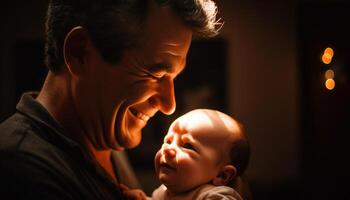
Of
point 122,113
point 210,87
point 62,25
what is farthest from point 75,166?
point 210,87

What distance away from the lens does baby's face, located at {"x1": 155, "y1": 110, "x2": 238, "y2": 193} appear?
4.37ft

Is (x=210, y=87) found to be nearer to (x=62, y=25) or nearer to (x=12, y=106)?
(x=12, y=106)

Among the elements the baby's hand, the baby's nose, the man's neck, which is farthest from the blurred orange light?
the man's neck

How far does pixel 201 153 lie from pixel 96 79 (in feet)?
1.34

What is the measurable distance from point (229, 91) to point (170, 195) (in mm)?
2156

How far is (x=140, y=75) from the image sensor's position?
4.40 ft

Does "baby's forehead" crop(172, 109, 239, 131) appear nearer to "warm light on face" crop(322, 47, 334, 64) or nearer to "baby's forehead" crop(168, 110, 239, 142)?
"baby's forehead" crop(168, 110, 239, 142)

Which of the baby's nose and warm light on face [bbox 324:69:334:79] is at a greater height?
warm light on face [bbox 324:69:334:79]

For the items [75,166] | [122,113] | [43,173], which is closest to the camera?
[43,173]

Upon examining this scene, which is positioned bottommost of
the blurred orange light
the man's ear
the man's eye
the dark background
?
the dark background

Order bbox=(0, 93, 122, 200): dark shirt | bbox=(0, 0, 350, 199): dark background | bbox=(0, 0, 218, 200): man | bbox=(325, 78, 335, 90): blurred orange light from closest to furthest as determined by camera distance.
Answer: bbox=(0, 93, 122, 200): dark shirt
bbox=(0, 0, 218, 200): man
bbox=(325, 78, 335, 90): blurred orange light
bbox=(0, 0, 350, 199): dark background

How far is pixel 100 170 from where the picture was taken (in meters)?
1.35

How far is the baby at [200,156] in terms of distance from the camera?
133 cm

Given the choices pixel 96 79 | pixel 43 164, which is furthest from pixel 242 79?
pixel 43 164
